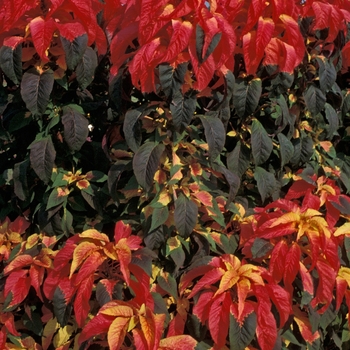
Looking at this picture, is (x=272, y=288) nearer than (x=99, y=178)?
Yes

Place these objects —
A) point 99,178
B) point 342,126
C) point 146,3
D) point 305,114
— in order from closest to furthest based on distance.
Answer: point 146,3 → point 99,178 → point 305,114 → point 342,126

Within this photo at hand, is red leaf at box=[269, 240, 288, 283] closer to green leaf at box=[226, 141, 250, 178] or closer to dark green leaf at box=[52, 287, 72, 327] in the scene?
green leaf at box=[226, 141, 250, 178]

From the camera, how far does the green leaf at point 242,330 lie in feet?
4.62

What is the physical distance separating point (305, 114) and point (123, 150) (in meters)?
0.65

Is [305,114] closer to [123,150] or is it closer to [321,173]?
[321,173]

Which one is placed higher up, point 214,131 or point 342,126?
point 214,131

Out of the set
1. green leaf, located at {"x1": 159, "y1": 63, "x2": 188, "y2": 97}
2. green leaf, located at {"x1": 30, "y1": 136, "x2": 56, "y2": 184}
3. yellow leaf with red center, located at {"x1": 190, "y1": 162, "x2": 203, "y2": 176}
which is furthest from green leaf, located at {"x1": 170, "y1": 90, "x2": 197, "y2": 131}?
green leaf, located at {"x1": 30, "y1": 136, "x2": 56, "y2": 184}

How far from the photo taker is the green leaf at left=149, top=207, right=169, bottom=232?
1.45 meters

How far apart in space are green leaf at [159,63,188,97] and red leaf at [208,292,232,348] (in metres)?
0.55

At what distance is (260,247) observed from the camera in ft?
4.94

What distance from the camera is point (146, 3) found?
140cm

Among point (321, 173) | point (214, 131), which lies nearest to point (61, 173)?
point (214, 131)

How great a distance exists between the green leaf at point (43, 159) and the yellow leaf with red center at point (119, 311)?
0.39m

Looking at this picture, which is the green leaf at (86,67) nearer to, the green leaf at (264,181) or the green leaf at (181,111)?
the green leaf at (181,111)
